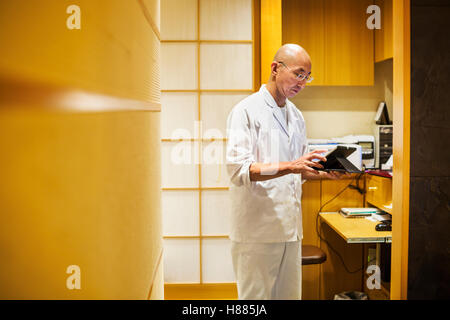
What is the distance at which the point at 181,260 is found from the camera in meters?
2.70

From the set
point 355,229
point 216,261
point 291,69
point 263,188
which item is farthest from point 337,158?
point 216,261

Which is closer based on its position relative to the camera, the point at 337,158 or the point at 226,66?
the point at 337,158

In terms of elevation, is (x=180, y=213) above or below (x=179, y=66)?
below

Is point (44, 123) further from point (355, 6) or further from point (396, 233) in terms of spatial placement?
point (355, 6)

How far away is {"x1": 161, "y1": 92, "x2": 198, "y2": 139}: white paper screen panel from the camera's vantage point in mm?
2670

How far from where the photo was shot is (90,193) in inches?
11.0

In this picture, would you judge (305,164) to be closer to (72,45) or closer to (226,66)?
(72,45)

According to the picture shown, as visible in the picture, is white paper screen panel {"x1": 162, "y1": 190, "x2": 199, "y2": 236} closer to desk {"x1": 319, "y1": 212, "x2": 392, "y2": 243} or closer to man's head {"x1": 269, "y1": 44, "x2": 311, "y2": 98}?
desk {"x1": 319, "y1": 212, "x2": 392, "y2": 243}

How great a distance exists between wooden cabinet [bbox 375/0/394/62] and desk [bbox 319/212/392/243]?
1236mm

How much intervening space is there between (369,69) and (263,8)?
3.23 ft

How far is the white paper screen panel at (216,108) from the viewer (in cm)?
269

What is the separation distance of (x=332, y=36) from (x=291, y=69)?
1521mm

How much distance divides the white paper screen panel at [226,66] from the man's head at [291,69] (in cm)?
116

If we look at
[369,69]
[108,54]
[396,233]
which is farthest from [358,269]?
[108,54]
